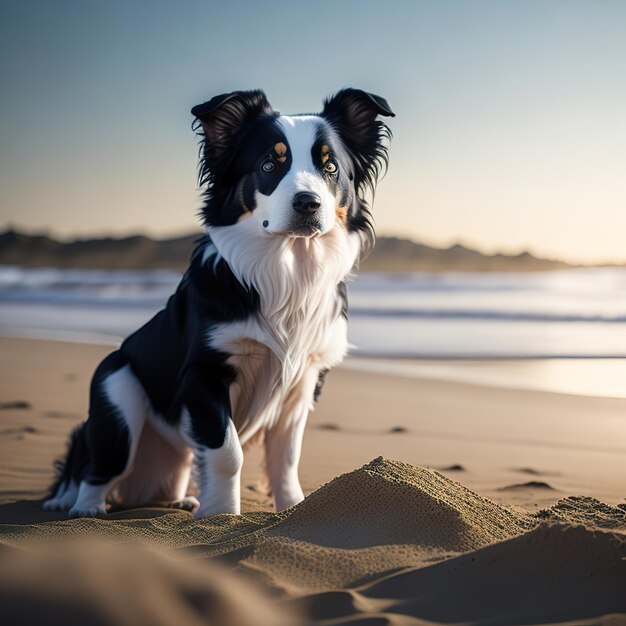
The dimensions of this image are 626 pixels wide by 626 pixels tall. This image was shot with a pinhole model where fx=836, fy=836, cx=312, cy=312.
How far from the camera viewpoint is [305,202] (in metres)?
3.43

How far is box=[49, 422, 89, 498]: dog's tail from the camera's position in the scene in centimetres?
410

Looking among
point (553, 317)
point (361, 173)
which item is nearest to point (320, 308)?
point (361, 173)

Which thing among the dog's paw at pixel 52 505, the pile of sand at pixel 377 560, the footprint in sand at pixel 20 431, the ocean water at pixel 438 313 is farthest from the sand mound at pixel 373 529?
the ocean water at pixel 438 313

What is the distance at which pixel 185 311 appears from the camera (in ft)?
12.6

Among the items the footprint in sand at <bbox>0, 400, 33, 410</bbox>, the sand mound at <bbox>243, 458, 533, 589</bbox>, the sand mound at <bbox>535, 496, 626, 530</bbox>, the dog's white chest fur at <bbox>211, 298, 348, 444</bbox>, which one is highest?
the dog's white chest fur at <bbox>211, 298, 348, 444</bbox>

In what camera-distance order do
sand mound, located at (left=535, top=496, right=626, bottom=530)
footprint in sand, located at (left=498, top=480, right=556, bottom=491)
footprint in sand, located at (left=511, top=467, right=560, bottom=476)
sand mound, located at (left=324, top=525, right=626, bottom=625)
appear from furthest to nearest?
footprint in sand, located at (left=511, top=467, right=560, bottom=476)
footprint in sand, located at (left=498, top=480, right=556, bottom=491)
sand mound, located at (left=535, top=496, right=626, bottom=530)
sand mound, located at (left=324, top=525, right=626, bottom=625)

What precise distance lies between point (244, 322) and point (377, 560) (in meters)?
1.43

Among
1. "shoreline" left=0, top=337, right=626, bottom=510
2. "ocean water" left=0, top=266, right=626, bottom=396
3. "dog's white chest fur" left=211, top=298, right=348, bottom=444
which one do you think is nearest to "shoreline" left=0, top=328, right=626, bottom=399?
"ocean water" left=0, top=266, right=626, bottom=396

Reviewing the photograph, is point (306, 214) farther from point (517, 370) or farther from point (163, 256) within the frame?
point (163, 256)

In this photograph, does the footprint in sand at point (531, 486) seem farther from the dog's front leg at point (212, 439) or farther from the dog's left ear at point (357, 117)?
the dog's left ear at point (357, 117)

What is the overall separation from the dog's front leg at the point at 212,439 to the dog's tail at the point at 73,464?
750mm

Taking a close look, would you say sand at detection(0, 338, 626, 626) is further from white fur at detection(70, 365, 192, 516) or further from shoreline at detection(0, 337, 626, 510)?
white fur at detection(70, 365, 192, 516)

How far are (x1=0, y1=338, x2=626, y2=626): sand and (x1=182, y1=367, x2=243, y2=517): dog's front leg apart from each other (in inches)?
6.8

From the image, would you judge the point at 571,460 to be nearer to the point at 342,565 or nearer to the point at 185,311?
the point at 185,311
